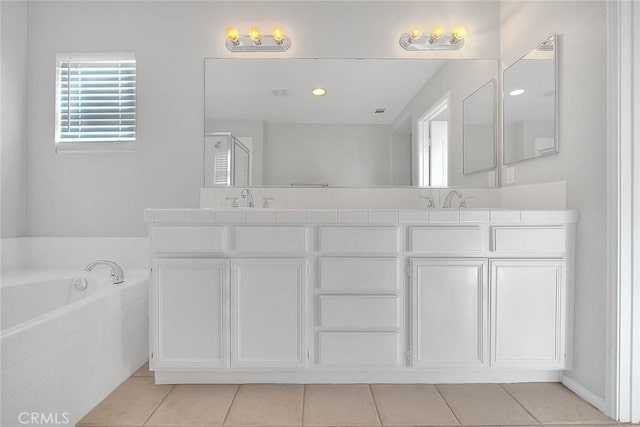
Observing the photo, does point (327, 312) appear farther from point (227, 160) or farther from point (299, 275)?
point (227, 160)

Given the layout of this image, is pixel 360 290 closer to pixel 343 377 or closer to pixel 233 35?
→ pixel 343 377

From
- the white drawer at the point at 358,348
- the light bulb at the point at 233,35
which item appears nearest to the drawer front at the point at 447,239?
the white drawer at the point at 358,348

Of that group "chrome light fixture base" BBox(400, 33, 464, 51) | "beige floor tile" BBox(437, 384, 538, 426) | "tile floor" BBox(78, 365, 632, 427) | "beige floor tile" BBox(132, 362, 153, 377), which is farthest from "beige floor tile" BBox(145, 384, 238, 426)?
"chrome light fixture base" BBox(400, 33, 464, 51)

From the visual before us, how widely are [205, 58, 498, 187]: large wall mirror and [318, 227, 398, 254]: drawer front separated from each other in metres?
0.74

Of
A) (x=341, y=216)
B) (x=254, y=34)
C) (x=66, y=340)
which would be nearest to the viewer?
(x=66, y=340)

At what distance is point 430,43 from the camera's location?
2.60 m

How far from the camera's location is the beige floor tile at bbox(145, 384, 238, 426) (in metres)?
1.66

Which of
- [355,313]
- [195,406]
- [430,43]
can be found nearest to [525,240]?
[355,313]

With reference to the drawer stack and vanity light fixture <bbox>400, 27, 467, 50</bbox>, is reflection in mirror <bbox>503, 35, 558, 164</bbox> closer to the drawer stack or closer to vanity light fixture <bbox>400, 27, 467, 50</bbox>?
vanity light fixture <bbox>400, 27, 467, 50</bbox>

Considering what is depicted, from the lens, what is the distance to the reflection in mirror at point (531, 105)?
208 cm

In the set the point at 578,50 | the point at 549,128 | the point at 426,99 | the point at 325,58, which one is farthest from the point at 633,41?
the point at 325,58

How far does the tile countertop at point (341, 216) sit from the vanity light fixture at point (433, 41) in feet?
4.25

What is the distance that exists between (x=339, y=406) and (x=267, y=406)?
328mm

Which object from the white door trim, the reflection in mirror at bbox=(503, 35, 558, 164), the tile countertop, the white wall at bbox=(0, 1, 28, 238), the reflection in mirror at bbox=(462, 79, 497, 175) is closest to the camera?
the white door trim
